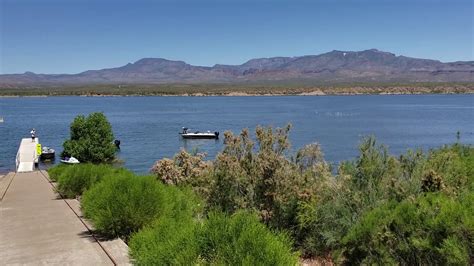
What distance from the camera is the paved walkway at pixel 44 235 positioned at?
8008 millimetres

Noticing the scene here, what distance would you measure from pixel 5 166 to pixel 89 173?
34470 mm

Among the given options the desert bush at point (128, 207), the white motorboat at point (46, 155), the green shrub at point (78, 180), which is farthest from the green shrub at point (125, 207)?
the white motorboat at point (46, 155)

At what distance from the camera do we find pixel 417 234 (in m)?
8.33

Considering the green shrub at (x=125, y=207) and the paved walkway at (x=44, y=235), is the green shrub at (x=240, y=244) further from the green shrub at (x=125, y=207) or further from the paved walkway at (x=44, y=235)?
the green shrub at (x=125, y=207)

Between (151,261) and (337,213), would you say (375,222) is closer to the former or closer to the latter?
(337,213)

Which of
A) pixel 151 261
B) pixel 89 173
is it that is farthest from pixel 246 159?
pixel 151 261

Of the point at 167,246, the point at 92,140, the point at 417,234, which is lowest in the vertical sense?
the point at 92,140

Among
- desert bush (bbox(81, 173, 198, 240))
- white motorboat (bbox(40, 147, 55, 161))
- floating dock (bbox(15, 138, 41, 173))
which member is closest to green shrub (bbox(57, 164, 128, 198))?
desert bush (bbox(81, 173, 198, 240))

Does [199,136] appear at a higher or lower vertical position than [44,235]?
lower

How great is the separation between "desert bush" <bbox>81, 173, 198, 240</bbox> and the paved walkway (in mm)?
417

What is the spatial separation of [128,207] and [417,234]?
15.3 ft

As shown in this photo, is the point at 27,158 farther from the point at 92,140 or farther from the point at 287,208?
the point at 287,208

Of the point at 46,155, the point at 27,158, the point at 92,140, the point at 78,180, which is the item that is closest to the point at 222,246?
the point at 78,180

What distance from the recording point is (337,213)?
10.4 metres
